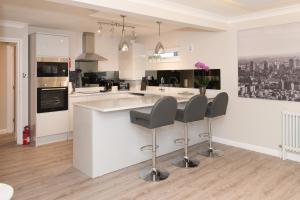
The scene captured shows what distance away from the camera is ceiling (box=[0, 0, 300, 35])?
3204mm

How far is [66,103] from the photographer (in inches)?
203

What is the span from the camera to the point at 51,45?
16.0ft

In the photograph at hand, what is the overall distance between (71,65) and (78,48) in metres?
0.45

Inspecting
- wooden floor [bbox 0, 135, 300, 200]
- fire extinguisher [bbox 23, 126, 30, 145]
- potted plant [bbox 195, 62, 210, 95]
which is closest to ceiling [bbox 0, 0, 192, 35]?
potted plant [bbox 195, 62, 210, 95]

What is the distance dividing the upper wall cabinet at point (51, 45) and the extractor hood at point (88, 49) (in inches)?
Answer: 24.8

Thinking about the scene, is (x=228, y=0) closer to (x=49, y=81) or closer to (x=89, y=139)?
(x=89, y=139)

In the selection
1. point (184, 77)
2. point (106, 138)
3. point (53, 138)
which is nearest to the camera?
point (106, 138)

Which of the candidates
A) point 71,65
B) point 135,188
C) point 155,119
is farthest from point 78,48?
point 135,188

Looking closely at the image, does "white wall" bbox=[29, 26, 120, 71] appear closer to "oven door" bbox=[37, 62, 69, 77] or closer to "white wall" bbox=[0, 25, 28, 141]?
"white wall" bbox=[0, 25, 28, 141]

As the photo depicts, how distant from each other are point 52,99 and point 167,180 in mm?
3028

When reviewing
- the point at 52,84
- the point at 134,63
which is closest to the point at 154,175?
the point at 52,84

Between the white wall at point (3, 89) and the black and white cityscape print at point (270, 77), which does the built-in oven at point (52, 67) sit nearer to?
the white wall at point (3, 89)

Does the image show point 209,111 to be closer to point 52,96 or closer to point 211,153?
point 211,153

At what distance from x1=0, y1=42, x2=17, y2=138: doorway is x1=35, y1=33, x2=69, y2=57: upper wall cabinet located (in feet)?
4.58
